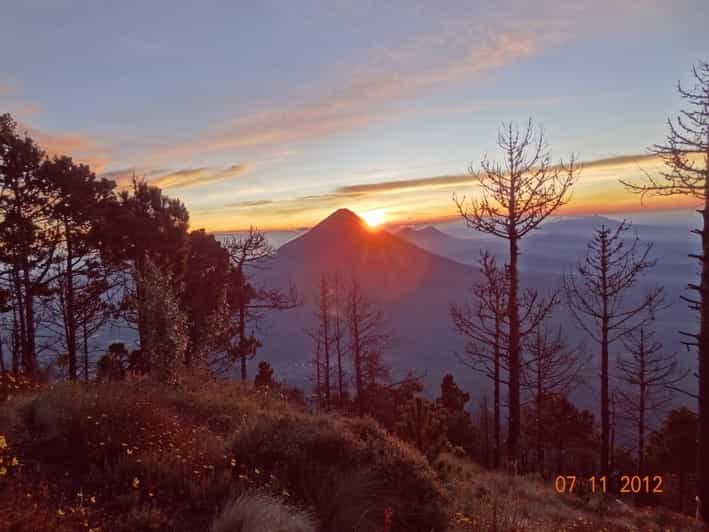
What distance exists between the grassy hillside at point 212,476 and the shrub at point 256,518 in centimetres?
1

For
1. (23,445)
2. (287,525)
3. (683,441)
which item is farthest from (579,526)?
(683,441)

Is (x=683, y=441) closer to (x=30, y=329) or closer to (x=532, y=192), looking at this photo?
(x=532, y=192)

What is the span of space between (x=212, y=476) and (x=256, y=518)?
1353 millimetres

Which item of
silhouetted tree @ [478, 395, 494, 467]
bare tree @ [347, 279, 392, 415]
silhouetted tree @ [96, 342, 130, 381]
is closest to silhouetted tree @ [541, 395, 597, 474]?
silhouetted tree @ [478, 395, 494, 467]

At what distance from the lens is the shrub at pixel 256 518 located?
438 centimetres

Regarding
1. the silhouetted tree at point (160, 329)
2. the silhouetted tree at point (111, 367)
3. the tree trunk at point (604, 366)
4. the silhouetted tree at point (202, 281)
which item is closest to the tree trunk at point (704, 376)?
the tree trunk at point (604, 366)

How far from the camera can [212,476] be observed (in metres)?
5.54

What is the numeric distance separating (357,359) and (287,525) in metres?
21.5

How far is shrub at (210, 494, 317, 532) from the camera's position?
14.4 ft

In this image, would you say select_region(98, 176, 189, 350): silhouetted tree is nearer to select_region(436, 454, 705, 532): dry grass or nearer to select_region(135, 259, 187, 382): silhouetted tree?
select_region(135, 259, 187, 382): silhouetted tree

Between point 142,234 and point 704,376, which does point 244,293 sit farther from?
point 704,376

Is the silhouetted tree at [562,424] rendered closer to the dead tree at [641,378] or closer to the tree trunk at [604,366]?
the dead tree at [641,378]

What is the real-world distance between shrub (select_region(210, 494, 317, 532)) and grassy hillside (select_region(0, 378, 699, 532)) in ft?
0.04

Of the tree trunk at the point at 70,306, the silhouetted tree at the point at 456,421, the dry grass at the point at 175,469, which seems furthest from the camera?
the silhouetted tree at the point at 456,421
